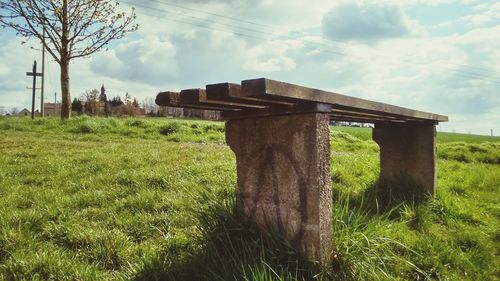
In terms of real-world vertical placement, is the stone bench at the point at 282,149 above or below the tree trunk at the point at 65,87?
below

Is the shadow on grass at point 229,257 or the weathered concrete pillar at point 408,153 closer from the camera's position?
the shadow on grass at point 229,257

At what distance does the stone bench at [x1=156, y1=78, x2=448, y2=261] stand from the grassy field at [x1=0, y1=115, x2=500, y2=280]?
197 millimetres

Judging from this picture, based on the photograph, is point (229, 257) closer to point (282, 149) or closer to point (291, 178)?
point (291, 178)

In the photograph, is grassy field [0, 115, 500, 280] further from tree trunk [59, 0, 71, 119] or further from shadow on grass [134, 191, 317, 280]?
tree trunk [59, 0, 71, 119]

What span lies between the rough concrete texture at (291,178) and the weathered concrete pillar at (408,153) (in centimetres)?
347

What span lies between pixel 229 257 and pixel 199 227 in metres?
0.56

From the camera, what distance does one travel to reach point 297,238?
317 centimetres

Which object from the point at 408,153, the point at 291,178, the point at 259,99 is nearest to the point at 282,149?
the point at 291,178

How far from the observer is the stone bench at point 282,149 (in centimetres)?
290

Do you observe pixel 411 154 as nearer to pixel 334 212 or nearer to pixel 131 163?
pixel 334 212

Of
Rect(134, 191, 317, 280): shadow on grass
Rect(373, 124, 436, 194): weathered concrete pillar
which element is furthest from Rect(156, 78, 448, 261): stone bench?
Rect(373, 124, 436, 194): weathered concrete pillar

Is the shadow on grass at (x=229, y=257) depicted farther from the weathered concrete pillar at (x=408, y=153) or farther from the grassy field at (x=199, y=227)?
the weathered concrete pillar at (x=408, y=153)

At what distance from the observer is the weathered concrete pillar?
6008 mm

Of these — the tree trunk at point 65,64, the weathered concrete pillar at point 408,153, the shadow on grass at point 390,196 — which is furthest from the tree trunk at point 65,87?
the shadow on grass at point 390,196
